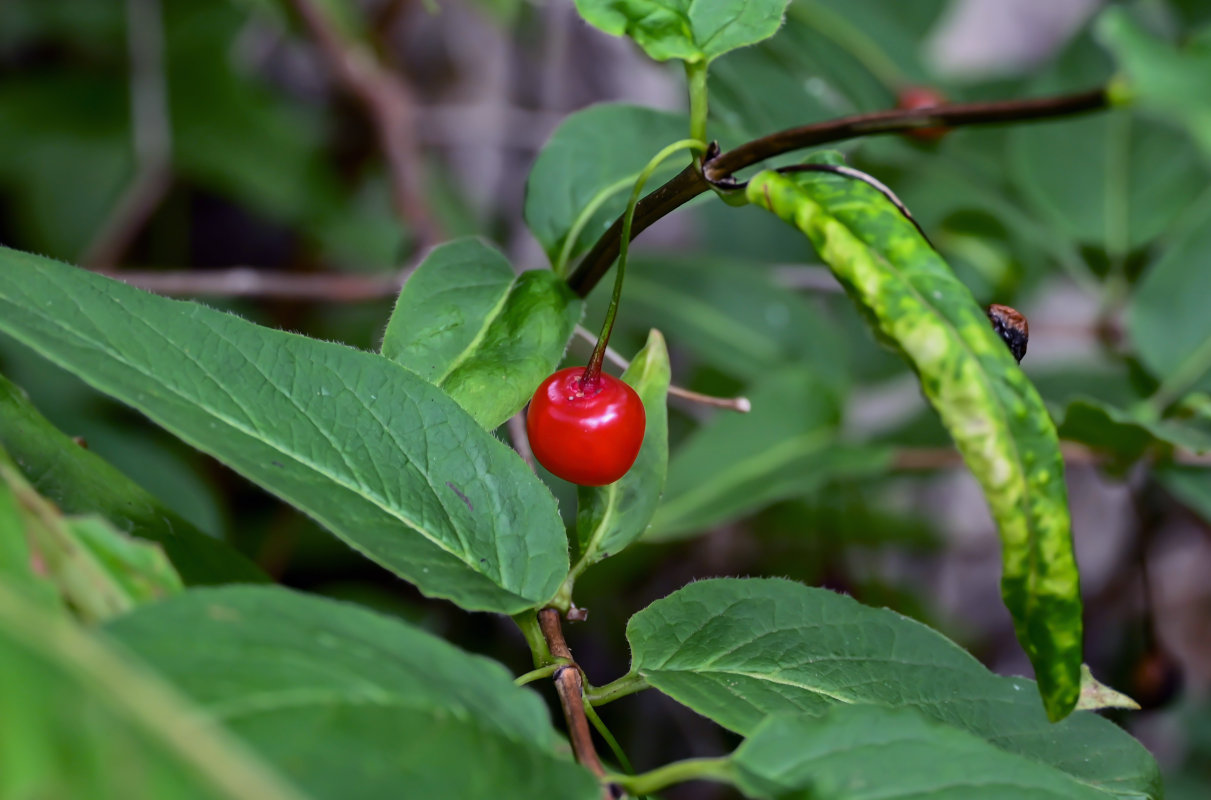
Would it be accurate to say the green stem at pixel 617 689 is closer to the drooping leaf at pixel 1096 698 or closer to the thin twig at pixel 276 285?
the drooping leaf at pixel 1096 698

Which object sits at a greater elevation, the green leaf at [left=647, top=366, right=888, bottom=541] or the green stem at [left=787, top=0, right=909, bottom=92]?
the green stem at [left=787, top=0, right=909, bottom=92]

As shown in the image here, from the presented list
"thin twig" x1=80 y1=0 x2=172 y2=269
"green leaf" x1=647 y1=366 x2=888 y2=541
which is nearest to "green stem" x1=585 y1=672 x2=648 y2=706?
"green leaf" x1=647 y1=366 x2=888 y2=541

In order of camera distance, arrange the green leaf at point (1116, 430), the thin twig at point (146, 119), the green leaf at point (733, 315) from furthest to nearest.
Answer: the thin twig at point (146, 119) → the green leaf at point (733, 315) → the green leaf at point (1116, 430)

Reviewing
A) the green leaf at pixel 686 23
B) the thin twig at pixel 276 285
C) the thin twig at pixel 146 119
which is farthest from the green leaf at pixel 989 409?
the thin twig at pixel 146 119

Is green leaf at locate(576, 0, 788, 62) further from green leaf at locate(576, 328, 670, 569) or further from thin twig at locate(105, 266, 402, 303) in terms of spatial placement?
thin twig at locate(105, 266, 402, 303)

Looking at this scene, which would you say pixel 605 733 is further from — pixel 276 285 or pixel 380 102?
pixel 380 102

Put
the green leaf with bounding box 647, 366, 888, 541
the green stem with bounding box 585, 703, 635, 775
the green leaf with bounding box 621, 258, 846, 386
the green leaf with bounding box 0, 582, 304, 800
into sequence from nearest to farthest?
the green leaf with bounding box 0, 582, 304, 800 → the green stem with bounding box 585, 703, 635, 775 → the green leaf with bounding box 647, 366, 888, 541 → the green leaf with bounding box 621, 258, 846, 386
